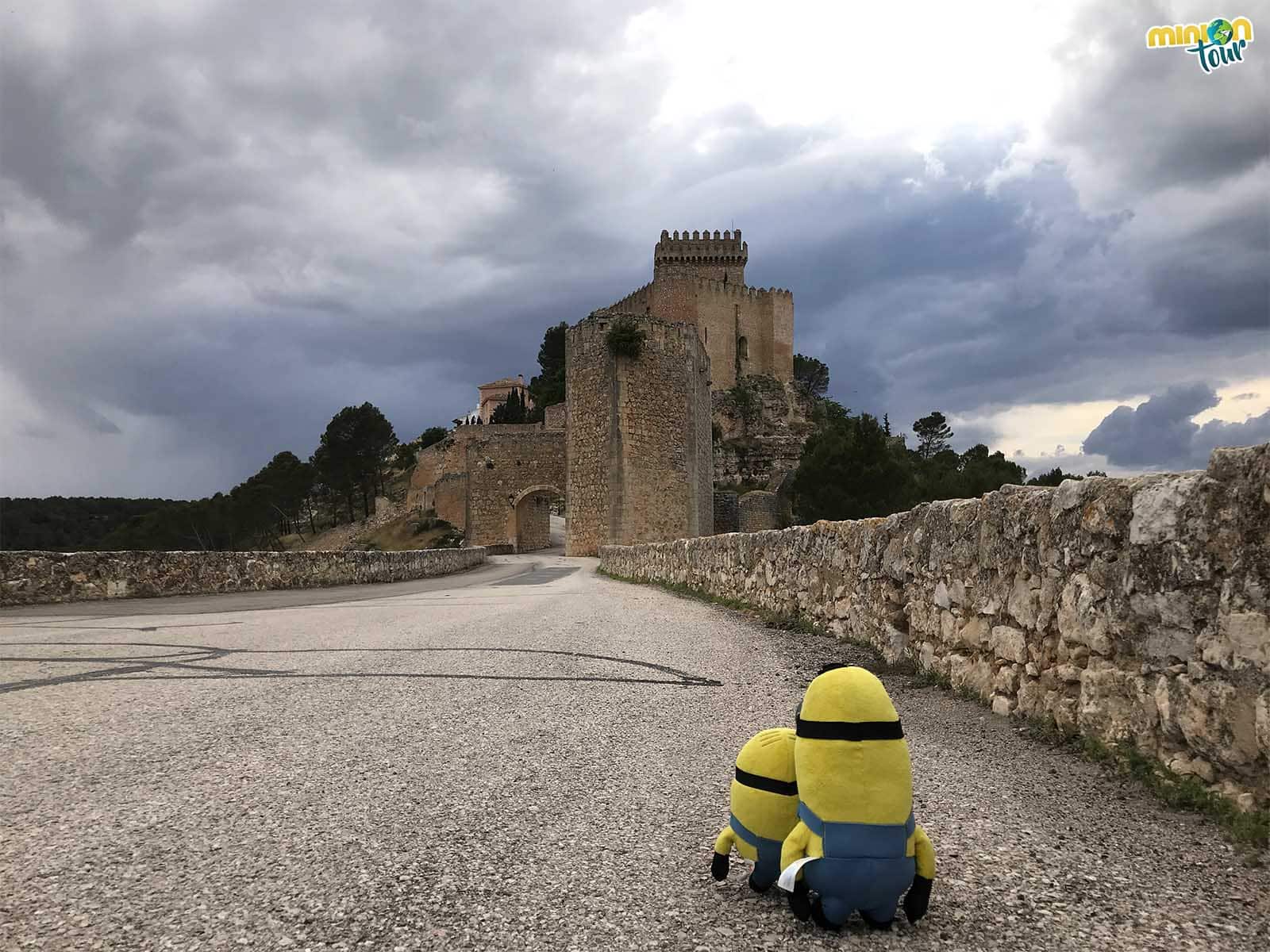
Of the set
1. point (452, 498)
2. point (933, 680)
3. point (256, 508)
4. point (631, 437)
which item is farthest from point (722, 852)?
point (256, 508)

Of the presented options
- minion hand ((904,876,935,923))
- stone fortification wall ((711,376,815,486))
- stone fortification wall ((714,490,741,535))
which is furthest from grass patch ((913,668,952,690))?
stone fortification wall ((711,376,815,486))

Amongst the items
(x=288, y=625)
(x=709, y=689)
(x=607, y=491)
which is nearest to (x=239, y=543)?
(x=607, y=491)

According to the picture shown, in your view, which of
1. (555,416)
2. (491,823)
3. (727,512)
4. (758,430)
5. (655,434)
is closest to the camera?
(491,823)

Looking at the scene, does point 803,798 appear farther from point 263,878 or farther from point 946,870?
point 263,878

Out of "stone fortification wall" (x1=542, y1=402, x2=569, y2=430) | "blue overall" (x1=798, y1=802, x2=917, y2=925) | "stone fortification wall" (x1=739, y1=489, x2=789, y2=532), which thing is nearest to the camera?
"blue overall" (x1=798, y1=802, x2=917, y2=925)

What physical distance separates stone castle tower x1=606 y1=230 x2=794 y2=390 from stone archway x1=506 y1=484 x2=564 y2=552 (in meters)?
17.8

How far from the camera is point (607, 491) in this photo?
29.3m

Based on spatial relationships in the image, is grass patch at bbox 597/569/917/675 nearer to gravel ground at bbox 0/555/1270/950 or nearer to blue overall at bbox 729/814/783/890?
gravel ground at bbox 0/555/1270/950

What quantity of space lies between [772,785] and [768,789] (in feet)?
0.07

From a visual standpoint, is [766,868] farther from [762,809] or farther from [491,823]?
[491,823]

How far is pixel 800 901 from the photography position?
2.18 meters

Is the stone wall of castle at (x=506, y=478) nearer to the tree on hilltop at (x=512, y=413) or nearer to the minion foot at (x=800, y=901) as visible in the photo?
the tree on hilltop at (x=512, y=413)

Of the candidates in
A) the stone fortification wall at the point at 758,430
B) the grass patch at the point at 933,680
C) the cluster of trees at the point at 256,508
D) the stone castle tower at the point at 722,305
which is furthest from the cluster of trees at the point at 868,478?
the cluster of trees at the point at 256,508

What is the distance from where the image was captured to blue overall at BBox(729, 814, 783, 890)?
7.60 ft
